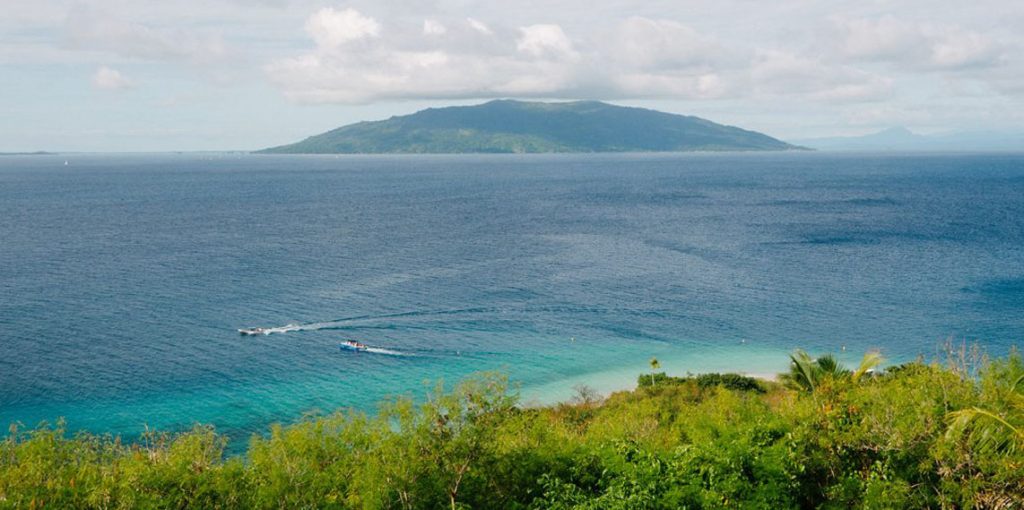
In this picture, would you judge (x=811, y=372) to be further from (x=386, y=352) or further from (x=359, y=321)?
(x=359, y=321)

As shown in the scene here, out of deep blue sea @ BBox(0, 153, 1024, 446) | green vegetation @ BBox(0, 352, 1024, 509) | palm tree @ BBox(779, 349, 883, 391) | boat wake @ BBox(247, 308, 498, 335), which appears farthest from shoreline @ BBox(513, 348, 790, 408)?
green vegetation @ BBox(0, 352, 1024, 509)

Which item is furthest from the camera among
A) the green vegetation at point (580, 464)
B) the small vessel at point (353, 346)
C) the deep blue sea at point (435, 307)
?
the small vessel at point (353, 346)

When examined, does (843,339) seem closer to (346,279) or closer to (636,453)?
(636,453)

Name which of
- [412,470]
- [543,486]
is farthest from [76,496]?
[543,486]

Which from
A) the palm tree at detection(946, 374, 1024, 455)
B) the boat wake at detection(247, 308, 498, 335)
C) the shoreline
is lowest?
the shoreline

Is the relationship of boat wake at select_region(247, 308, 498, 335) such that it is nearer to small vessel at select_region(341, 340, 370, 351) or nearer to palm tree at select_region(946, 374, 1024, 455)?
small vessel at select_region(341, 340, 370, 351)

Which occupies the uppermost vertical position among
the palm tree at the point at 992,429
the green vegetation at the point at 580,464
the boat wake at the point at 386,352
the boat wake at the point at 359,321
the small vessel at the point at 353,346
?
the palm tree at the point at 992,429

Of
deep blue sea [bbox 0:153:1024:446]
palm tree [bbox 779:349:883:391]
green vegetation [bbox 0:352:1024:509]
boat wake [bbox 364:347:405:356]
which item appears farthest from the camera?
boat wake [bbox 364:347:405:356]

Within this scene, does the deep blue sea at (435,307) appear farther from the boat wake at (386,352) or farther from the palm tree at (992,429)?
the palm tree at (992,429)

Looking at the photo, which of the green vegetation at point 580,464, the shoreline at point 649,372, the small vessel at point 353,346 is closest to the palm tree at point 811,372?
the green vegetation at point 580,464
